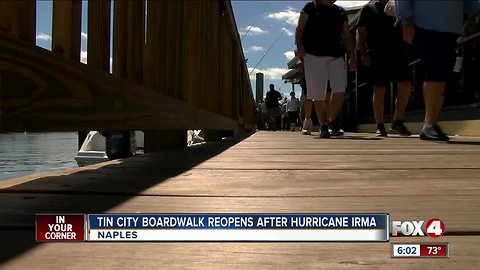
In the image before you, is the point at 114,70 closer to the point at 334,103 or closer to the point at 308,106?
the point at 334,103

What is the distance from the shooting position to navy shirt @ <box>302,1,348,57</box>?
16.5 ft

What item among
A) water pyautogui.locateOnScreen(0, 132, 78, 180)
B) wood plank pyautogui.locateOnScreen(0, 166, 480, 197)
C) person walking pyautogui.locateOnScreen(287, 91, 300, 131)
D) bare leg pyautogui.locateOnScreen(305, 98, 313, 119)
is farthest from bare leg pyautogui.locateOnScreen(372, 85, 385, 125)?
person walking pyautogui.locateOnScreen(287, 91, 300, 131)

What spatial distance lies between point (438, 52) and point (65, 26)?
9.78 feet

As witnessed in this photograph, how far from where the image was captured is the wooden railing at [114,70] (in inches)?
49.9

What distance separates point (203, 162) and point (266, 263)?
5.20ft

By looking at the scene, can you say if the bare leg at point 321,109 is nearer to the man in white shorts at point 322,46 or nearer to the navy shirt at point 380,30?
the man in white shorts at point 322,46

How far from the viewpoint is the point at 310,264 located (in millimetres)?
897

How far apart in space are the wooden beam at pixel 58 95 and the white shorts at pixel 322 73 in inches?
126

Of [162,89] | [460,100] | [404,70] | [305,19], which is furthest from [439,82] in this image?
[460,100]

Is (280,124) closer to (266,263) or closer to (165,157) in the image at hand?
(165,157)

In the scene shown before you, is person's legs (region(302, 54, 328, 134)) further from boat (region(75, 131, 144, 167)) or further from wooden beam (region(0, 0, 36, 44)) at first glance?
boat (region(75, 131, 144, 167))

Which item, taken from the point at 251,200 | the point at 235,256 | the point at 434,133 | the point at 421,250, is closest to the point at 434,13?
the point at 434,133

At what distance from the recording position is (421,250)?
0.95 metres

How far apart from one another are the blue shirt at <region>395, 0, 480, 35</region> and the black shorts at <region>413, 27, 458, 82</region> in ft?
0.15
